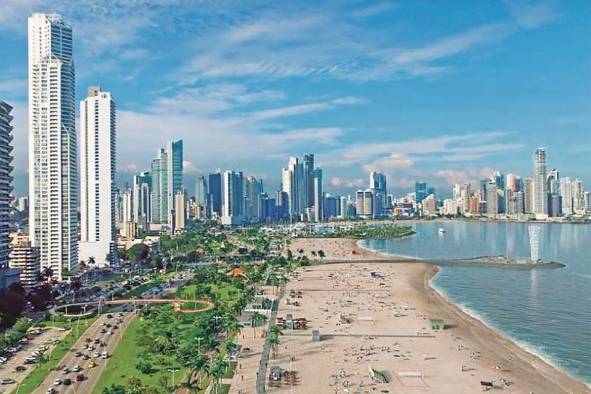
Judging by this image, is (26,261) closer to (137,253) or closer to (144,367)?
(137,253)

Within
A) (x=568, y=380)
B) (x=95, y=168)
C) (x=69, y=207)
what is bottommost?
(x=568, y=380)

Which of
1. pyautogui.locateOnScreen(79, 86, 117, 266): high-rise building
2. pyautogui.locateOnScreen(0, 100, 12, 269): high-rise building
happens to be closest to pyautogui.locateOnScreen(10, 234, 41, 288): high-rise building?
pyautogui.locateOnScreen(0, 100, 12, 269): high-rise building

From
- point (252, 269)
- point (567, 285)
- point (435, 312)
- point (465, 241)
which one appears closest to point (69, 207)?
point (252, 269)

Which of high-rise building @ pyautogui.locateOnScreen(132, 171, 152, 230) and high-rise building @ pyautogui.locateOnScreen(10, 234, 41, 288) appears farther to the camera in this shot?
high-rise building @ pyautogui.locateOnScreen(132, 171, 152, 230)

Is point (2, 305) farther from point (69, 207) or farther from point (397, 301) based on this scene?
point (397, 301)

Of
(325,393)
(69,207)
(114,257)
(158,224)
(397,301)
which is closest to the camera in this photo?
(325,393)

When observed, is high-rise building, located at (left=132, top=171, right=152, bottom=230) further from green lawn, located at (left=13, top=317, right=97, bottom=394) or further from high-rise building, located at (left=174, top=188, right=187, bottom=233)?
green lawn, located at (left=13, top=317, right=97, bottom=394)

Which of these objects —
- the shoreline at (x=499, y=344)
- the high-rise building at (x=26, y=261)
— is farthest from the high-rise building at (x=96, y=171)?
the shoreline at (x=499, y=344)
